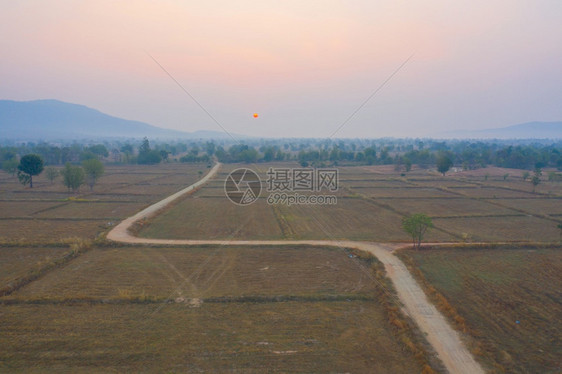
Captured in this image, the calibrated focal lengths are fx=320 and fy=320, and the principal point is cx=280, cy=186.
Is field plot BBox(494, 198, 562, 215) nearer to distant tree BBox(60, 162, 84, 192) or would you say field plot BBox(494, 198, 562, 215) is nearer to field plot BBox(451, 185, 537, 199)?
field plot BBox(451, 185, 537, 199)

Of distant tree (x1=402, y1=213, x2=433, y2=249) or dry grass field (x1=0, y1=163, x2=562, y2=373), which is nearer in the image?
dry grass field (x1=0, y1=163, x2=562, y2=373)

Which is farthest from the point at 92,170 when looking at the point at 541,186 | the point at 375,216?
the point at 541,186

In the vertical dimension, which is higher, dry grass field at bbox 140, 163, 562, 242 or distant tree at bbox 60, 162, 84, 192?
distant tree at bbox 60, 162, 84, 192

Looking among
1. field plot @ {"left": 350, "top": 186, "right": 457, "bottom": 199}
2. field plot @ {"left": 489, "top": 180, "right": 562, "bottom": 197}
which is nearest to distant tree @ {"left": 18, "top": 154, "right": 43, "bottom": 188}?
field plot @ {"left": 350, "top": 186, "right": 457, "bottom": 199}

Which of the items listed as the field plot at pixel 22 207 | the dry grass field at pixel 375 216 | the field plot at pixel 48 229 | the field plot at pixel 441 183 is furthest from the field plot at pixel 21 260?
the field plot at pixel 441 183

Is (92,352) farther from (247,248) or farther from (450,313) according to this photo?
(450,313)

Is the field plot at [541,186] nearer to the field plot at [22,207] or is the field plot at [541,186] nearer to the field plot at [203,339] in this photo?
the field plot at [203,339]

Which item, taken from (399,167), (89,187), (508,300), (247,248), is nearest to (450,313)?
(508,300)
